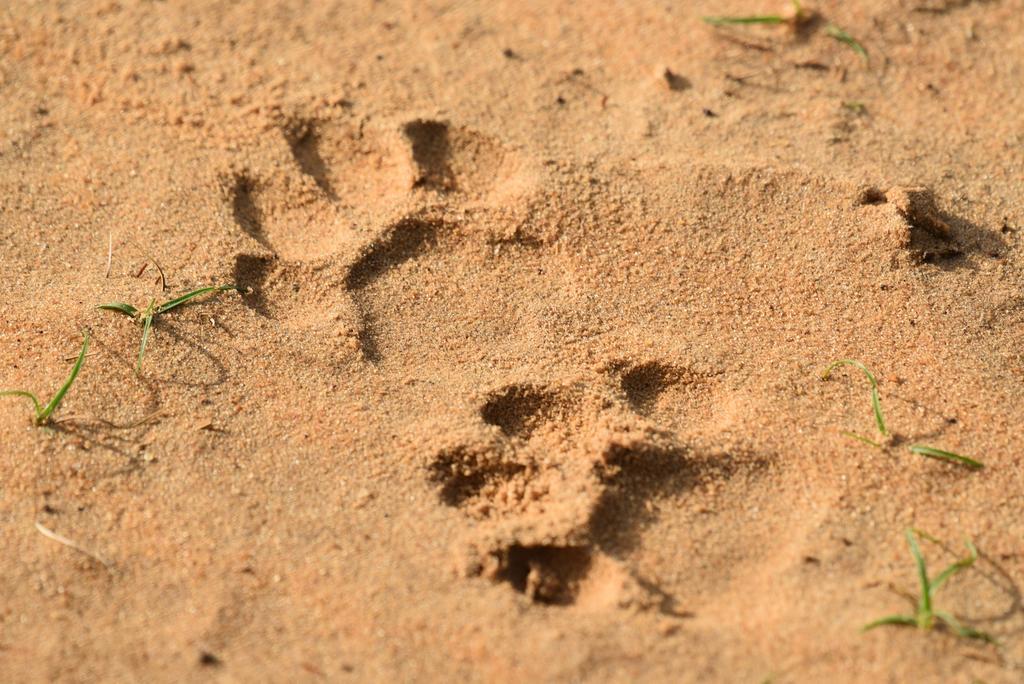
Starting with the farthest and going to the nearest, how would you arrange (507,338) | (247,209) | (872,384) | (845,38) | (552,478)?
(845,38) → (247,209) → (507,338) → (872,384) → (552,478)

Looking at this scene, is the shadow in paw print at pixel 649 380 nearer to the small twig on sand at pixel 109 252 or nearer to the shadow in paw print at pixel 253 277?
the shadow in paw print at pixel 253 277

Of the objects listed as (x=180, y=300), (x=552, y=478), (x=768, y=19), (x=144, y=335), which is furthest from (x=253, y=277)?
(x=768, y=19)

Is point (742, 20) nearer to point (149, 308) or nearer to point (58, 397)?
point (149, 308)

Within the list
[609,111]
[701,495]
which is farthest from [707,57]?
[701,495]

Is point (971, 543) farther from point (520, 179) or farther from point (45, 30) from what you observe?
point (45, 30)

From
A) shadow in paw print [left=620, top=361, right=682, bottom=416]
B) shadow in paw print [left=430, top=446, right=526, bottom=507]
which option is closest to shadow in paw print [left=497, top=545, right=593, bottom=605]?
shadow in paw print [left=430, top=446, right=526, bottom=507]

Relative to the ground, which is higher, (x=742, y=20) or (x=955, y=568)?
(x=742, y=20)
